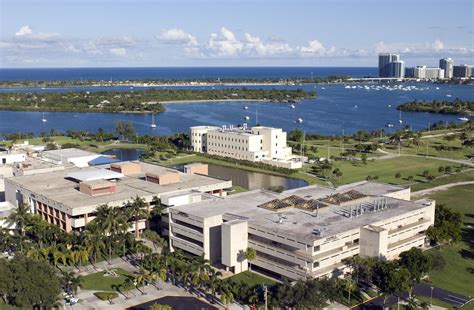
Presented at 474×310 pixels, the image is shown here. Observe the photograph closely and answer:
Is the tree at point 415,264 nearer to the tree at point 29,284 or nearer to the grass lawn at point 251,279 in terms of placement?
the grass lawn at point 251,279

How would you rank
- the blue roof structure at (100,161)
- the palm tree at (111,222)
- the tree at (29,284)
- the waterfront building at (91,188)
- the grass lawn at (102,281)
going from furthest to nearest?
A: 1. the blue roof structure at (100,161)
2. the waterfront building at (91,188)
3. the palm tree at (111,222)
4. the grass lawn at (102,281)
5. the tree at (29,284)

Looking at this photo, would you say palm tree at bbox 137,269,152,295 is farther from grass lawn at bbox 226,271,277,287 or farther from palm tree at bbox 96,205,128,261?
palm tree at bbox 96,205,128,261

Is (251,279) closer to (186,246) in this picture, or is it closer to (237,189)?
(186,246)

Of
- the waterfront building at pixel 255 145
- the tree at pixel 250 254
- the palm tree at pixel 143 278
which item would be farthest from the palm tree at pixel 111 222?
the waterfront building at pixel 255 145

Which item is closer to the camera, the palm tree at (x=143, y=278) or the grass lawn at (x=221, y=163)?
the palm tree at (x=143, y=278)

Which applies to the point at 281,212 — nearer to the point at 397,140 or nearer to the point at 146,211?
the point at 146,211

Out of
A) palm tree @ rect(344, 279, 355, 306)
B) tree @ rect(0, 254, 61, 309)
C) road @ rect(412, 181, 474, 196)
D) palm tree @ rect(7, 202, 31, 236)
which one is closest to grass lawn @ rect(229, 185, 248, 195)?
road @ rect(412, 181, 474, 196)

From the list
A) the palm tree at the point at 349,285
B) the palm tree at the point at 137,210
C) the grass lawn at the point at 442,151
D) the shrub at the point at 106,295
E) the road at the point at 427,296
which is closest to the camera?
the palm tree at the point at 349,285

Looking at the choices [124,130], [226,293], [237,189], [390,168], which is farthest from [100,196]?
[124,130]

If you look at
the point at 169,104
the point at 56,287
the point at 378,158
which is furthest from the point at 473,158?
the point at 169,104
